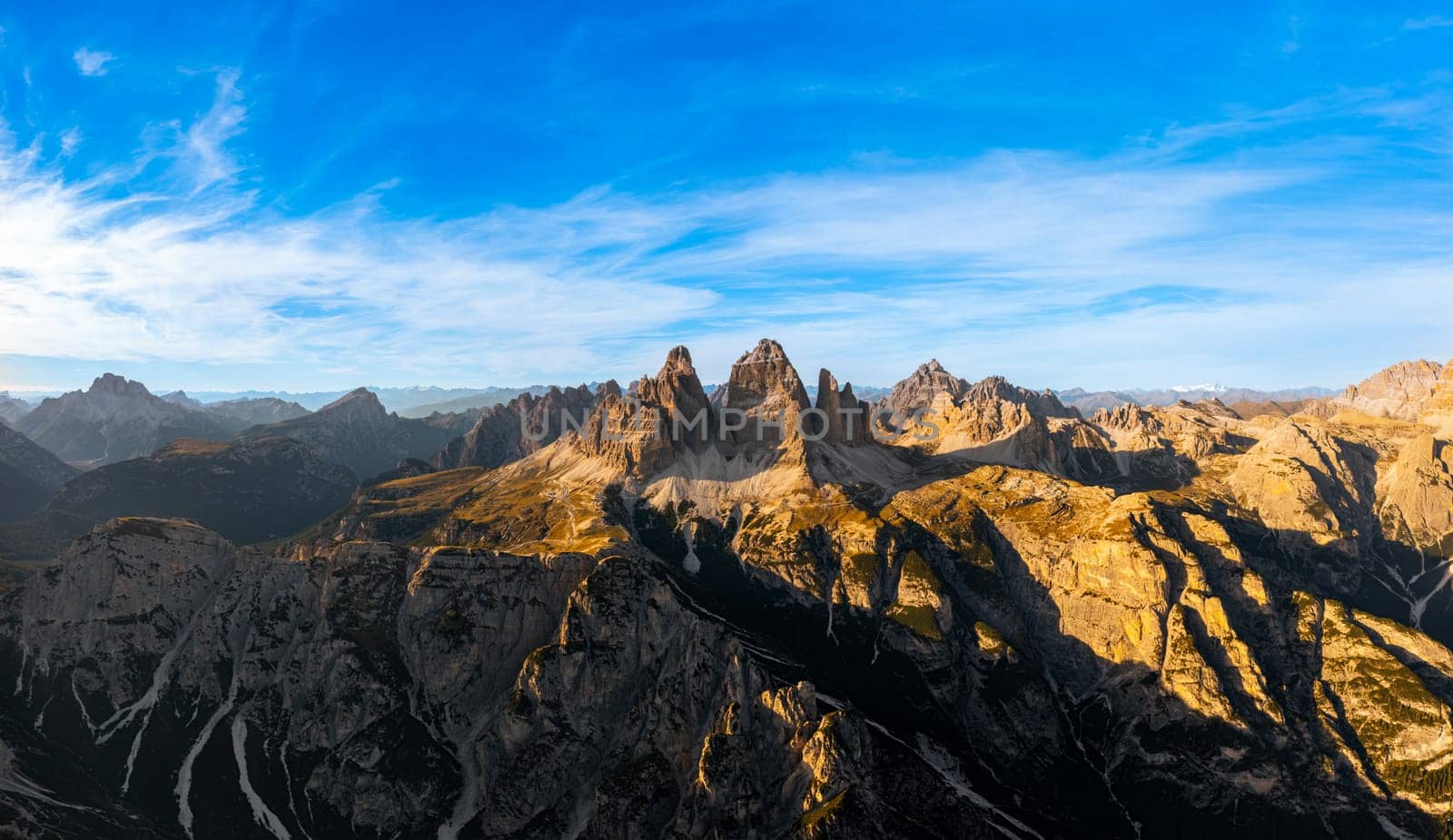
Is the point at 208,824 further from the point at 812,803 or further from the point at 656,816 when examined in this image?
the point at 812,803

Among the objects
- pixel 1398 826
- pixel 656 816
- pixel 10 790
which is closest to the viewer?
pixel 10 790

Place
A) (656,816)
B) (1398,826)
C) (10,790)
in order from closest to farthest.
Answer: (10,790) → (656,816) → (1398,826)

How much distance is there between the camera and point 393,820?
19425 cm

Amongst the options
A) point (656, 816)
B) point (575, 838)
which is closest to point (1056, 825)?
point (656, 816)

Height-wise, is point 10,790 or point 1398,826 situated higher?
point 10,790

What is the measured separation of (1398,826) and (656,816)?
21168 cm

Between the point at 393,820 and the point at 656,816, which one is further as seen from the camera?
the point at 393,820

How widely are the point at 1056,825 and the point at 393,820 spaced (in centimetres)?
19154

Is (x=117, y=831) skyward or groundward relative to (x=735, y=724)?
groundward

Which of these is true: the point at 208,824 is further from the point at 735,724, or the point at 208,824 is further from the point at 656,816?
the point at 735,724

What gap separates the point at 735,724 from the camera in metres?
185

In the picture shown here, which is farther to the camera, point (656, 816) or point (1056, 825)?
point (1056, 825)

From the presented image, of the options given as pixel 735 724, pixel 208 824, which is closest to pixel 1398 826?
pixel 735 724

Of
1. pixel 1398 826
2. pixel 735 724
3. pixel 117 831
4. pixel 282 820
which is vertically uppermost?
pixel 735 724
